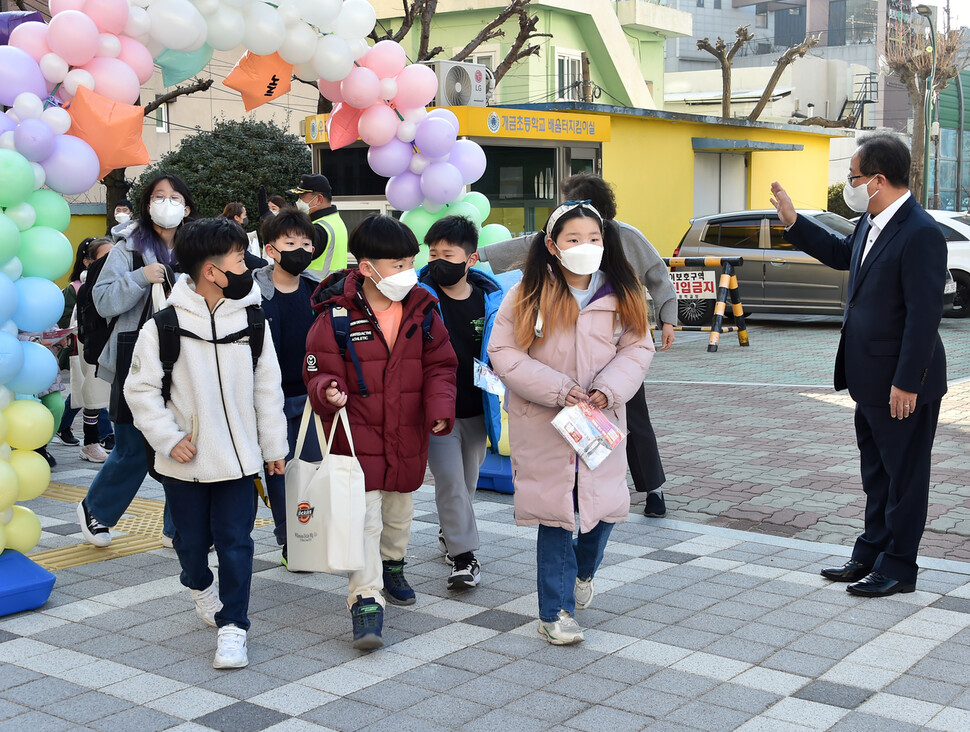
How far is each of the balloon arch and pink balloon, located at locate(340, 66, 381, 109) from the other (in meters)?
0.11

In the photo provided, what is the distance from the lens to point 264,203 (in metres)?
7.87

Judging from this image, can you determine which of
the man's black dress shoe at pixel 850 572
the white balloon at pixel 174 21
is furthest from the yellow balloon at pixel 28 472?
the man's black dress shoe at pixel 850 572

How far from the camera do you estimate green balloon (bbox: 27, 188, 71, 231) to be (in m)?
5.34

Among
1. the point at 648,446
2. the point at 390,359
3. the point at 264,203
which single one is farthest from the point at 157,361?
the point at 264,203

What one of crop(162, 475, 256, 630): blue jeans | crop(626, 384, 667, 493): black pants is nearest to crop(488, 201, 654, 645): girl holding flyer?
crop(162, 475, 256, 630): blue jeans

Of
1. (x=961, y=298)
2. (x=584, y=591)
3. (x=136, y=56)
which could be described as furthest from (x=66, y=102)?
(x=961, y=298)

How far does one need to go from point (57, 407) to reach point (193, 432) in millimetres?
2304

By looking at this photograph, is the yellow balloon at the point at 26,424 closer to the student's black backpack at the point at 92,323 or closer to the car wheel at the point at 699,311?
the student's black backpack at the point at 92,323

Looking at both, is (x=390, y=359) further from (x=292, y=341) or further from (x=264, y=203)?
(x=264, y=203)

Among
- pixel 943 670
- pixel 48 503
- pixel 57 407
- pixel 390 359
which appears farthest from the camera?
pixel 48 503

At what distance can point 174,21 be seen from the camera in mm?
5676

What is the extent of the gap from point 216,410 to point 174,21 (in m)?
2.35

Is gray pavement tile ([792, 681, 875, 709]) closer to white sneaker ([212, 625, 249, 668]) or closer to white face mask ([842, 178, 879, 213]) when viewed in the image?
white sneaker ([212, 625, 249, 668])

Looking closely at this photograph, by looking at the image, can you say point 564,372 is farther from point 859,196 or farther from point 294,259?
point 859,196
